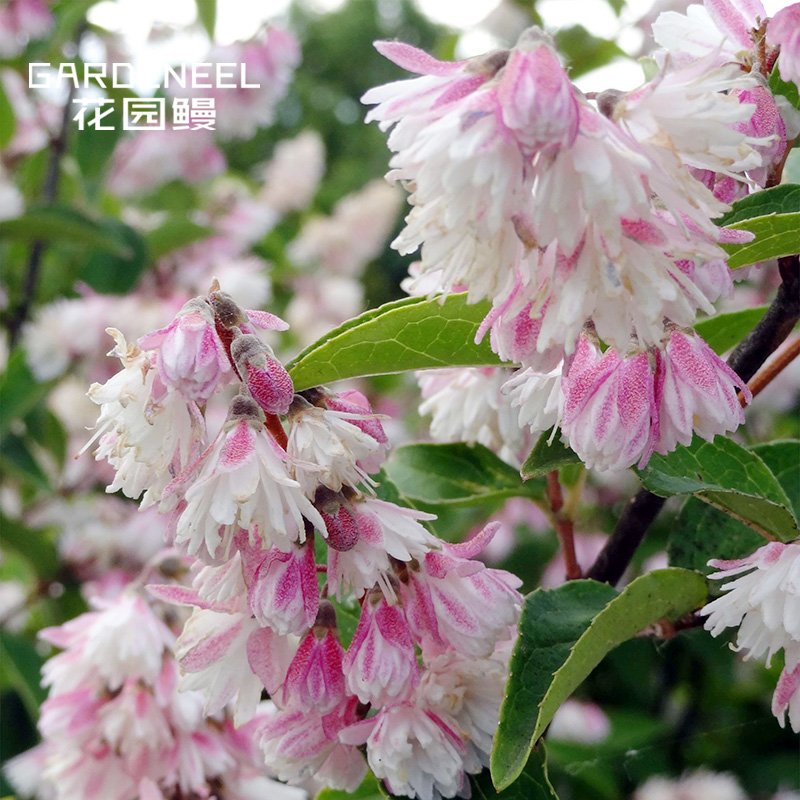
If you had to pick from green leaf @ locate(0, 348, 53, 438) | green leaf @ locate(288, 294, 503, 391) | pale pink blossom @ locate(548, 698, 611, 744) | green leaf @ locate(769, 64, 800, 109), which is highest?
green leaf @ locate(769, 64, 800, 109)

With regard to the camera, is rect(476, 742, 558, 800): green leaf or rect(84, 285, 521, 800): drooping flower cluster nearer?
rect(84, 285, 521, 800): drooping flower cluster

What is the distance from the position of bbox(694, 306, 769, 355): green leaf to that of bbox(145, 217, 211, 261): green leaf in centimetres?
142

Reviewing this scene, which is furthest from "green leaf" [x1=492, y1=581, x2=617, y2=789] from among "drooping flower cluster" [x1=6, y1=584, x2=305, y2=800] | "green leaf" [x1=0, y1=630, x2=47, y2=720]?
"green leaf" [x1=0, y1=630, x2=47, y2=720]

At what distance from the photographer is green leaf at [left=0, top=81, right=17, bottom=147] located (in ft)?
6.44

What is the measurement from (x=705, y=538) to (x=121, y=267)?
1496mm

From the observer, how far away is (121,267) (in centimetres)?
196

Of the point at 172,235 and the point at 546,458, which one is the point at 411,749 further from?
the point at 172,235

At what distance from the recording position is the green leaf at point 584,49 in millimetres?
1983

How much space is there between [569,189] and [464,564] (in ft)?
0.75

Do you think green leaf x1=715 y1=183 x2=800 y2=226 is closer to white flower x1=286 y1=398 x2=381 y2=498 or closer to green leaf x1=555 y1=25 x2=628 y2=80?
white flower x1=286 y1=398 x2=381 y2=498

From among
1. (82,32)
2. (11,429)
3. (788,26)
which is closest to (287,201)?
(82,32)

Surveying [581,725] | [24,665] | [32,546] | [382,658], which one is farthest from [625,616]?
[32,546]

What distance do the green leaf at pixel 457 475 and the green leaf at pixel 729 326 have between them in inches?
7.4

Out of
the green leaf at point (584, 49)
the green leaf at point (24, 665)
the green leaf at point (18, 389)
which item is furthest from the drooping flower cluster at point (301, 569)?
the green leaf at point (584, 49)
